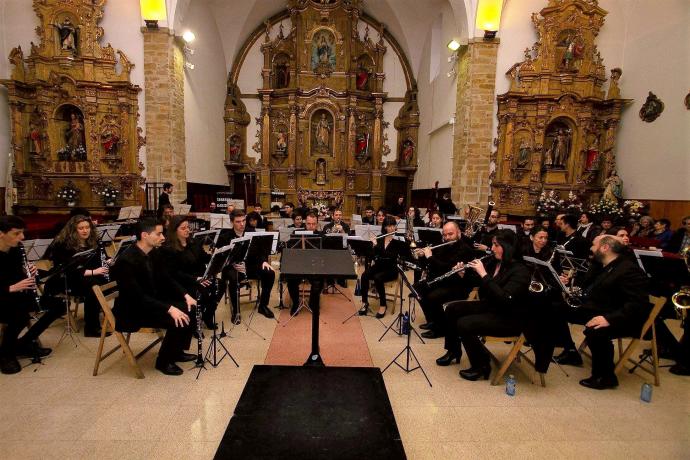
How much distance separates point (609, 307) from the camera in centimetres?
375

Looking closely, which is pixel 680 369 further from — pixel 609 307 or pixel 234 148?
pixel 234 148

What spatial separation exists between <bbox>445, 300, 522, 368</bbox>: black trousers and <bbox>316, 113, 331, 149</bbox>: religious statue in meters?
14.5

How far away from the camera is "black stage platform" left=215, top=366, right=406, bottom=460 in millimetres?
2256

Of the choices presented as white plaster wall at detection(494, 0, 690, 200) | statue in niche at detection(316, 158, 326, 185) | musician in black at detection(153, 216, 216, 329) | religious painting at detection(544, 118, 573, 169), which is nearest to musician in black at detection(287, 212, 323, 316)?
musician in black at detection(153, 216, 216, 329)

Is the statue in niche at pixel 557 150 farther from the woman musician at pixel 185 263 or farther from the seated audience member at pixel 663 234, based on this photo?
the woman musician at pixel 185 263

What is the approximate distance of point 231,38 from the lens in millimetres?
16688

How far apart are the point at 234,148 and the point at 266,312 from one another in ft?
43.9

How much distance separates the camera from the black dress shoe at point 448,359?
4.15 metres

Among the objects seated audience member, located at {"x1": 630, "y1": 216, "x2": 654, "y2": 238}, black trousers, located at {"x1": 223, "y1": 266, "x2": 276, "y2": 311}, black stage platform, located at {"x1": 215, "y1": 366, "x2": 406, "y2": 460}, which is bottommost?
black stage platform, located at {"x1": 215, "y1": 366, "x2": 406, "y2": 460}

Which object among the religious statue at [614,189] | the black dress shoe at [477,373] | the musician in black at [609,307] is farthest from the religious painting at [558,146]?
the black dress shoe at [477,373]

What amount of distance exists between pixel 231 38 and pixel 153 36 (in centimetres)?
599

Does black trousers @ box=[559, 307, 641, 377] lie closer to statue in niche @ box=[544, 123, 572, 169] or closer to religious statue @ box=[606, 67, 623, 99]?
statue in niche @ box=[544, 123, 572, 169]

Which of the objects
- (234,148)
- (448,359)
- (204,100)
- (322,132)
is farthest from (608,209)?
(234,148)

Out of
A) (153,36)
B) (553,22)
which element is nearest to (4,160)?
(153,36)
